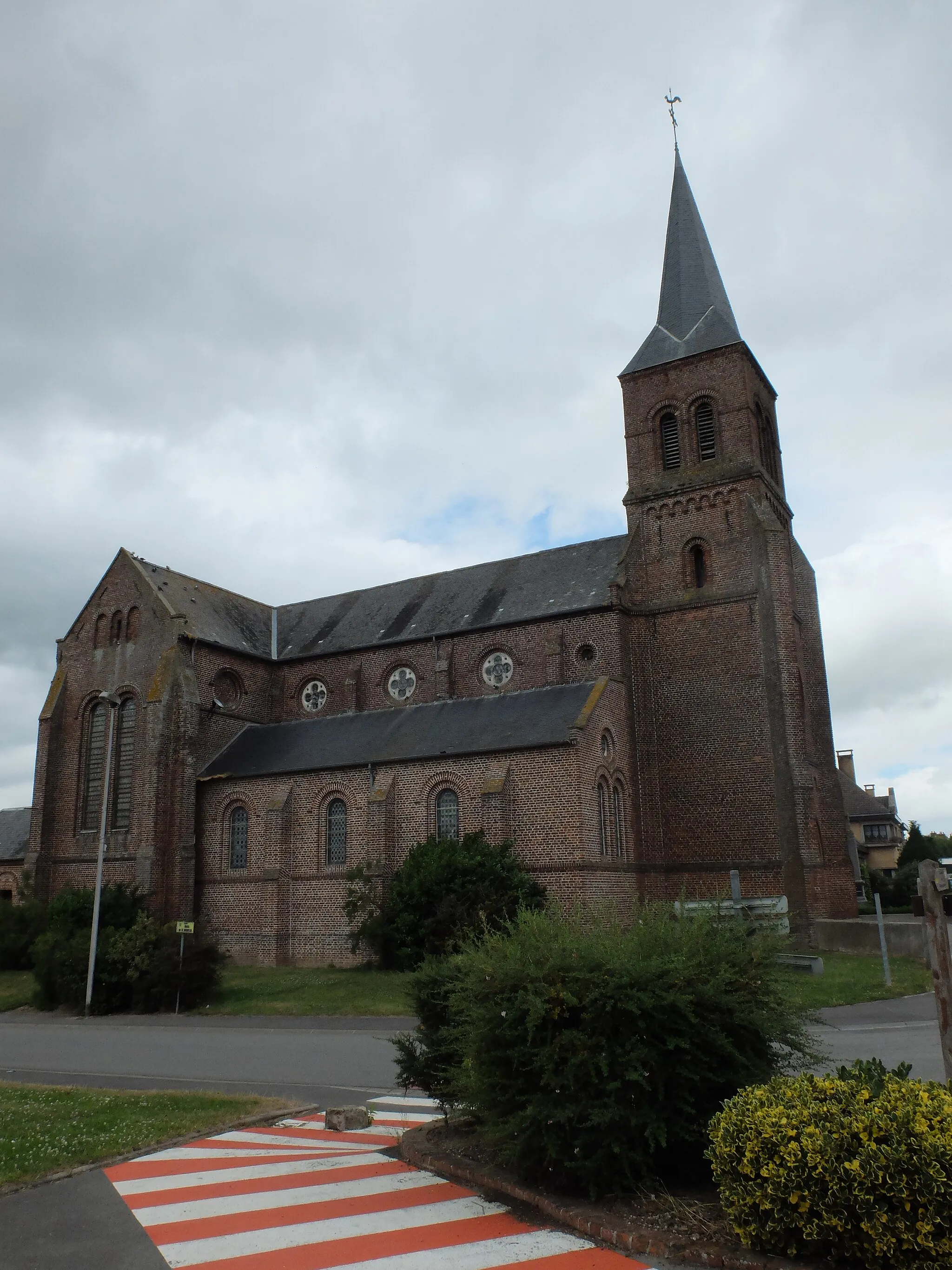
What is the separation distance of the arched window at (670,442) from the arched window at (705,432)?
69 centimetres

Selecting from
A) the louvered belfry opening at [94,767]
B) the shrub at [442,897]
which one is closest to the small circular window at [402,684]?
the shrub at [442,897]

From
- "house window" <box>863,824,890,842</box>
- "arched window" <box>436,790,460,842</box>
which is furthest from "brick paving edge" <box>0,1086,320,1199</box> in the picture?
"house window" <box>863,824,890,842</box>

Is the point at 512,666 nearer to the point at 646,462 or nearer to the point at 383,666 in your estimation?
the point at 383,666

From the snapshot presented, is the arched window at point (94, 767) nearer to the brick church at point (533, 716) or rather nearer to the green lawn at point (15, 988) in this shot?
the brick church at point (533, 716)

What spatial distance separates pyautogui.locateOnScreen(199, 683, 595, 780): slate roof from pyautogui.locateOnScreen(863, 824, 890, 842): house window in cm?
5190

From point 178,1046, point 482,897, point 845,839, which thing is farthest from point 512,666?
point 178,1046

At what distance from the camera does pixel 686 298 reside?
115 ft

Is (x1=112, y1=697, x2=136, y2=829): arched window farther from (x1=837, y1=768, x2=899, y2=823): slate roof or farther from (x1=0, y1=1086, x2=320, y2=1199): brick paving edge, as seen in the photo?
(x1=837, y1=768, x2=899, y2=823): slate roof

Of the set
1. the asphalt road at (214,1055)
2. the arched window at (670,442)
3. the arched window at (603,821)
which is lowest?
the asphalt road at (214,1055)

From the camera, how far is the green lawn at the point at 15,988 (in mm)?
26672

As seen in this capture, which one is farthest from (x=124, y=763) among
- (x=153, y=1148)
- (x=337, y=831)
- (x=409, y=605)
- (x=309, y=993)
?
(x=153, y=1148)

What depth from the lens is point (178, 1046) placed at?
688 inches

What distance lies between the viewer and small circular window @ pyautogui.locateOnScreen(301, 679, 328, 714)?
3678 centimetres

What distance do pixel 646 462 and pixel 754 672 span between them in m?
8.74
